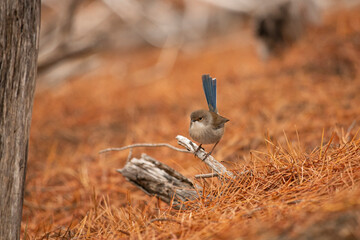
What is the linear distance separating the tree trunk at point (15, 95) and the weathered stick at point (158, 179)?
2.41ft

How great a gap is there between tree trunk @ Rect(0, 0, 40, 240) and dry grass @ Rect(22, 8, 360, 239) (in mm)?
387

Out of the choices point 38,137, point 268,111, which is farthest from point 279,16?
point 38,137

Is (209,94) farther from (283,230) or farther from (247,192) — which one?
(283,230)

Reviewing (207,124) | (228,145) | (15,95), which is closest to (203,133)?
(207,124)

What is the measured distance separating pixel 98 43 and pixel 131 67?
422 centimetres

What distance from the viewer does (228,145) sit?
3904 mm

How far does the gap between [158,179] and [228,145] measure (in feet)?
4.98

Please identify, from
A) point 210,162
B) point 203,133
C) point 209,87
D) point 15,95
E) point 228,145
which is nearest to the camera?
point 15,95

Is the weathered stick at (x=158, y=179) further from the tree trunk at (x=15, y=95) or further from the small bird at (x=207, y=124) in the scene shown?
the tree trunk at (x=15, y=95)

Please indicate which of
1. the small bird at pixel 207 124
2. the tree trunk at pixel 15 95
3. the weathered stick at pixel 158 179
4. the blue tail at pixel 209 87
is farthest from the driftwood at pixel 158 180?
the tree trunk at pixel 15 95

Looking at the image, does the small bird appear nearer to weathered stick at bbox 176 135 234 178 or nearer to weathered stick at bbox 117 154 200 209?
weathered stick at bbox 176 135 234 178

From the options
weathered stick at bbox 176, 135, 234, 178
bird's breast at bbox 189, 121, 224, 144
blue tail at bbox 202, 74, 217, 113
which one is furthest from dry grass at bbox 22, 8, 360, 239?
blue tail at bbox 202, 74, 217, 113

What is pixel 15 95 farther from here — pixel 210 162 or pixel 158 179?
pixel 210 162

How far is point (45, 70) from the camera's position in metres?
5.44
